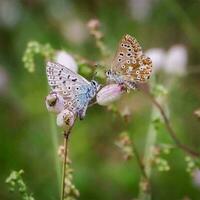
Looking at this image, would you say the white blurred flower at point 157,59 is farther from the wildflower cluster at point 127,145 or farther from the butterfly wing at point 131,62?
the butterfly wing at point 131,62

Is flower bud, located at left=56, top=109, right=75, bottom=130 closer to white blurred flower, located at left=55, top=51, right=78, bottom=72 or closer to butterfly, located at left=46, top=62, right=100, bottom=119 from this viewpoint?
butterfly, located at left=46, top=62, right=100, bottom=119

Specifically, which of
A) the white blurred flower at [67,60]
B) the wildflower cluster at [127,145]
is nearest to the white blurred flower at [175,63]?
the white blurred flower at [67,60]

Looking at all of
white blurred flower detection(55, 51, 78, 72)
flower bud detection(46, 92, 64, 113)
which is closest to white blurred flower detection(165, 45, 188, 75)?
white blurred flower detection(55, 51, 78, 72)

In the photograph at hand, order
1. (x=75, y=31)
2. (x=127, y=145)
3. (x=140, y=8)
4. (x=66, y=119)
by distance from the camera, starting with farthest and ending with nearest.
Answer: (x=140, y=8) < (x=75, y=31) < (x=127, y=145) < (x=66, y=119)

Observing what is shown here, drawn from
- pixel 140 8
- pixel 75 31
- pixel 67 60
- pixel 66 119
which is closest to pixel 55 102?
pixel 66 119

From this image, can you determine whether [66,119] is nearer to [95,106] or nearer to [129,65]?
[129,65]

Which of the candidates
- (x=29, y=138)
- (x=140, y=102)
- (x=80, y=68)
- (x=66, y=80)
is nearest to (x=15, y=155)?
(x=29, y=138)
